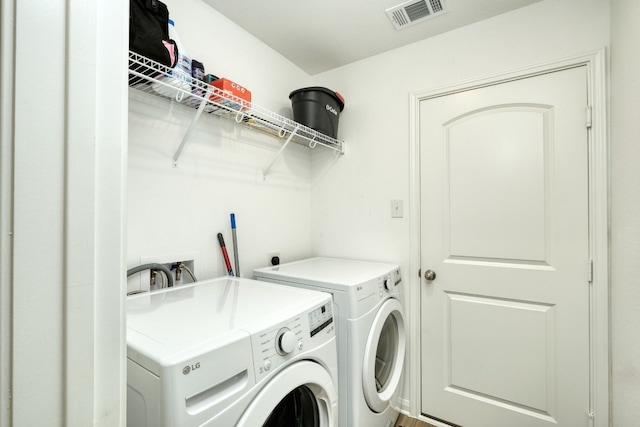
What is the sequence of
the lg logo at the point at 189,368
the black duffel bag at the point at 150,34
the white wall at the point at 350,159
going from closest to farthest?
1. the lg logo at the point at 189,368
2. the black duffel bag at the point at 150,34
3. the white wall at the point at 350,159

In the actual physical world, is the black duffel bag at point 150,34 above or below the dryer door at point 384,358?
above

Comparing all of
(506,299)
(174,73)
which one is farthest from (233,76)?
(506,299)

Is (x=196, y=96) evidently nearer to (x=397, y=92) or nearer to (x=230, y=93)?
(x=230, y=93)

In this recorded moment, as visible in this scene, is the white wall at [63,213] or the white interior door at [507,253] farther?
the white interior door at [507,253]

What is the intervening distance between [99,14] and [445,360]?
2.14 metres

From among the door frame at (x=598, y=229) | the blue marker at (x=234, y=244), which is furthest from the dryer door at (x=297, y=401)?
the door frame at (x=598, y=229)

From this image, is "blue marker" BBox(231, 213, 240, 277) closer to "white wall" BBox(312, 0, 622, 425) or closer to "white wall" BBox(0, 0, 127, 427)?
"white wall" BBox(312, 0, 622, 425)

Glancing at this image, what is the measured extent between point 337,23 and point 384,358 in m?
2.12

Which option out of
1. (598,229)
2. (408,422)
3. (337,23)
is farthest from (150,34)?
(408,422)

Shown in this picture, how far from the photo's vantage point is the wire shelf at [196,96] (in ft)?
3.60

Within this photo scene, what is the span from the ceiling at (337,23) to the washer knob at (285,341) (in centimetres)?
168

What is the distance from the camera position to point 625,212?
47.7 inches

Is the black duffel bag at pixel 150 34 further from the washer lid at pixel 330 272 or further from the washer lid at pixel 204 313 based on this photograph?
the washer lid at pixel 330 272

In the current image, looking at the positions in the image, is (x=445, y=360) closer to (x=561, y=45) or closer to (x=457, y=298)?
(x=457, y=298)
